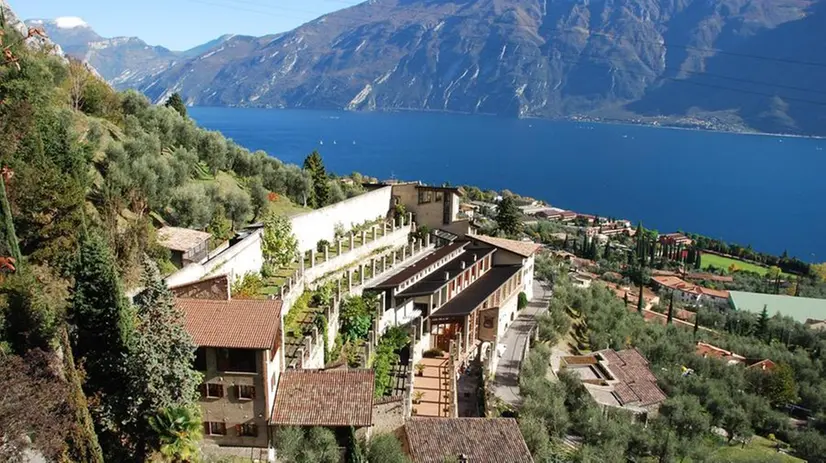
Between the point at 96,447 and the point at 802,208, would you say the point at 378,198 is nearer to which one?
the point at 96,447

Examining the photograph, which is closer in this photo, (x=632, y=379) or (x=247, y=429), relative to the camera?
(x=247, y=429)

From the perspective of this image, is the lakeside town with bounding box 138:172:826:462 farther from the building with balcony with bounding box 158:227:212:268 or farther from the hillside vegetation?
the hillside vegetation

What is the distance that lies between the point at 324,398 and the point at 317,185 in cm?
2924

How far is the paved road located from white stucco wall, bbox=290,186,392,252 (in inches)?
401

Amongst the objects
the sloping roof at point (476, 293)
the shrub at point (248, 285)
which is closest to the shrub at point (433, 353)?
the sloping roof at point (476, 293)

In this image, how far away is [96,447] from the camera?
464 inches

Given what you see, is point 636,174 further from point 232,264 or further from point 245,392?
point 245,392

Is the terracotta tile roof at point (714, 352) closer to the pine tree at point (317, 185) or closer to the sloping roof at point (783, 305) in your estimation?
the sloping roof at point (783, 305)

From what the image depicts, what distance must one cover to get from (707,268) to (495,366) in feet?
187

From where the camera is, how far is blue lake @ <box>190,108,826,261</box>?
10175 centimetres

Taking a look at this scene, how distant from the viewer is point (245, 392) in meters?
14.7

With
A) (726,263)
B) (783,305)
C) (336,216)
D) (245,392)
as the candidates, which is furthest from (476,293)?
(726,263)

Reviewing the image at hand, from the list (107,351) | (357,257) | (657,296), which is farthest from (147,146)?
(657,296)

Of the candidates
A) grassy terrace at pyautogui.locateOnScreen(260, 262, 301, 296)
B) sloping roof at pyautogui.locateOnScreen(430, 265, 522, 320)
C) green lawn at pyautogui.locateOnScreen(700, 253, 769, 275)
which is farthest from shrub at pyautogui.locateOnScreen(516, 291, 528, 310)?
green lawn at pyautogui.locateOnScreen(700, 253, 769, 275)
